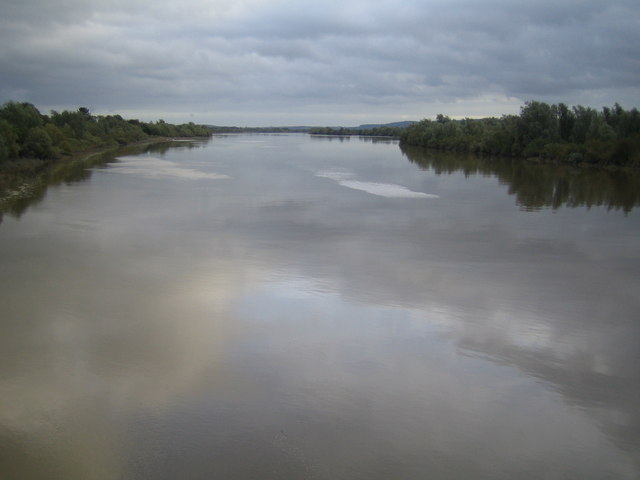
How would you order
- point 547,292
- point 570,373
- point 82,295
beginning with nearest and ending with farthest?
point 570,373, point 82,295, point 547,292

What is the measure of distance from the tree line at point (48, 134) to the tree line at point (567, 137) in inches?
1234

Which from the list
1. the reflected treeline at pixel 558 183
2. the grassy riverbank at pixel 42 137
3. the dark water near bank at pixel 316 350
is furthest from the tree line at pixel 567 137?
the grassy riverbank at pixel 42 137

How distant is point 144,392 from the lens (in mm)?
5254

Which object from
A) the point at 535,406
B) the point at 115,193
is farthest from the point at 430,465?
the point at 115,193

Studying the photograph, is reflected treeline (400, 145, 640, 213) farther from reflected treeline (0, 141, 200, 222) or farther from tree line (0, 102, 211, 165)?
tree line (0, 102, 211, 165)

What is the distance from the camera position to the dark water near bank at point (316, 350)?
14.4 ft

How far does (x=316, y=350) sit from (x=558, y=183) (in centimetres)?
2177

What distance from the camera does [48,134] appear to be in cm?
3125

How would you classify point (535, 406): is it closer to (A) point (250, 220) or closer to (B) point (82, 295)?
(B) point (82, 295)

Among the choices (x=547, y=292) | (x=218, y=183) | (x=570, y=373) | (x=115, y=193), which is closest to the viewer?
(x=570, y=373)

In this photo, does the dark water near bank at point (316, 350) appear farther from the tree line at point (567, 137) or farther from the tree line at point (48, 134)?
the tree line at point (567, 137)

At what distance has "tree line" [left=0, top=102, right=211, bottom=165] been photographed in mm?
25781

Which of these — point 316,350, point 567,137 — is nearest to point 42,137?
point 316,350

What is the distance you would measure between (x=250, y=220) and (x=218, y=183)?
30.0 ft
